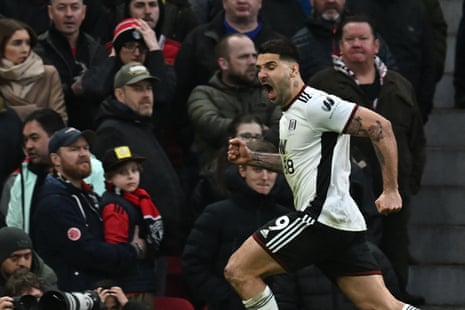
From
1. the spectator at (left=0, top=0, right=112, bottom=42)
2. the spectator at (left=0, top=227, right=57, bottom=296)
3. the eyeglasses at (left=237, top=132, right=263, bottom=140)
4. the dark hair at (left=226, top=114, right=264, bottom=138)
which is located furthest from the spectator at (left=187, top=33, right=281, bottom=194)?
the spectator at (left=0, top=227, right=57, bottom=296)

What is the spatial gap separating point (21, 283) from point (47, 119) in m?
2.24

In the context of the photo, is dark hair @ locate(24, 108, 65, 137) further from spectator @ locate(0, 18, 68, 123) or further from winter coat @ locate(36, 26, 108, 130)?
winter coat @ locate(36, 26, 108, 130)

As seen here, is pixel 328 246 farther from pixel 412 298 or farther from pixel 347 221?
pixel 412 298

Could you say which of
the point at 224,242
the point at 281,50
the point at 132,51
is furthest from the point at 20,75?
the point at 281,50

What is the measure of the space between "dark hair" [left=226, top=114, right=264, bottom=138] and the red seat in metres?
1.53

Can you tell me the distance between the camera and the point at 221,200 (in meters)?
14.3

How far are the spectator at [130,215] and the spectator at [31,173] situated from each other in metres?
0.56

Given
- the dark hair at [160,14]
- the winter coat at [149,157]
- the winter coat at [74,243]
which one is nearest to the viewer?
the winter coat at [74,243]

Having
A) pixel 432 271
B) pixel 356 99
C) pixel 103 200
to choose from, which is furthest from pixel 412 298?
pixel 103 200

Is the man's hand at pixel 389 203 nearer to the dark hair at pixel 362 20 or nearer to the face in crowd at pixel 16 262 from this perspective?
the face in crowd at pixel 16 262

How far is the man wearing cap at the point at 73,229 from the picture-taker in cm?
1316

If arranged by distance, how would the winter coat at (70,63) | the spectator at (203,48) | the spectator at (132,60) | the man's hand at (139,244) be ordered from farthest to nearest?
1. the spectator at (203,48)
2. the winter coat at (70,63)
3. the spectator at (132,60)
4. the man's hand at (139,244)

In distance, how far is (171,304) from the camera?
13.7 metres

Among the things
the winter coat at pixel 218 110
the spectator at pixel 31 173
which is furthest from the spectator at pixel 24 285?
the winter coat at pixel 218 110
